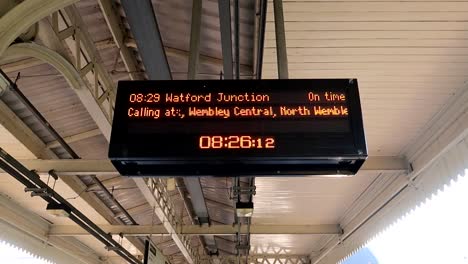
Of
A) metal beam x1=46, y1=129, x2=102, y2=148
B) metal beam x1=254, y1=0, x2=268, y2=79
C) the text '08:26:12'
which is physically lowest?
the text '08:26:12'

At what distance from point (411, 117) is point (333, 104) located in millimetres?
2563

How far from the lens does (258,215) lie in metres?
8.52

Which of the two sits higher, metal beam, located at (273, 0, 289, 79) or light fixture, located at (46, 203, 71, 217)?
metal beam, located at (273, 0, 289, 79)

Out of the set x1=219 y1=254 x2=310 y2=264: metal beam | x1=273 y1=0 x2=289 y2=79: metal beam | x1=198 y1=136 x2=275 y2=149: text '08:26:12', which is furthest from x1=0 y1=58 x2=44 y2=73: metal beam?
x1=219 y1=254 x2=310 y2=264: metal beam

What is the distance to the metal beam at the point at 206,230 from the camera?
8.57m

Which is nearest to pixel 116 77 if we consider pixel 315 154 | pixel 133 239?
pixel 315 154

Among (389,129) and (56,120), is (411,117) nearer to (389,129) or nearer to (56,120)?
(389,129)

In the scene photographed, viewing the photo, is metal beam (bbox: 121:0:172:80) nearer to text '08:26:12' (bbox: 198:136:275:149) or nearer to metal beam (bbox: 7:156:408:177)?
text '08:26:12' (bbox: 198:136:275:149)

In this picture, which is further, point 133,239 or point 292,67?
point 133,239

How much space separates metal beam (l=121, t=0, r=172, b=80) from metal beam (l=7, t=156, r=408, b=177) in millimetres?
2153

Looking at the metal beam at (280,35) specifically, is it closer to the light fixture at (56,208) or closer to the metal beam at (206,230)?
the light fixture at (56,208)

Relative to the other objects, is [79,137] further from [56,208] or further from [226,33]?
[226,33]

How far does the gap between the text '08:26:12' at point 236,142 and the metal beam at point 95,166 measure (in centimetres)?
339

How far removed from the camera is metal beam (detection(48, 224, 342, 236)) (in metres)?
8.57
